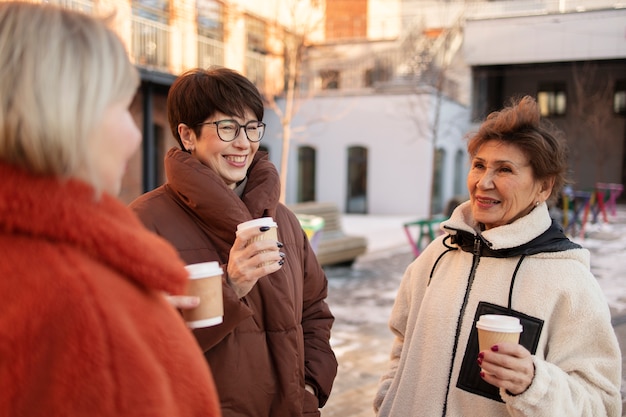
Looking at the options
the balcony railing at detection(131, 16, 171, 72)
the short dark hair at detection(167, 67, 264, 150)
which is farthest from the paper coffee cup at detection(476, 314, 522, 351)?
the balcony railing at detection(131, 16, 171, 72)

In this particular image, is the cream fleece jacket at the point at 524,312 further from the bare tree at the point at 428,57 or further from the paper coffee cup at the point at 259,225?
the bare tree at the point at 428,57

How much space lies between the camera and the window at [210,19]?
55.3ft

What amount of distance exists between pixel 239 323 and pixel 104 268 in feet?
3.15

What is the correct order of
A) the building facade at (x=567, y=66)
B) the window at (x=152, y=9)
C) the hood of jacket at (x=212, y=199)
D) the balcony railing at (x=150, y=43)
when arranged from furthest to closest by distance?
the window at (x=152, y=9) < the balcony railing at (x=150, y=43) < the building facade at (x=567, y=66) < the hood of jacket at (x=212, y=199)

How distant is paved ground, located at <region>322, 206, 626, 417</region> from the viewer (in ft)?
15.4

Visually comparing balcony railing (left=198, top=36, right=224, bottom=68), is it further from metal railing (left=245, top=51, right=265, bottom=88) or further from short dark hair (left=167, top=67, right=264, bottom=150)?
short dark hair (left=167, top=67, right=264, bottom=150)

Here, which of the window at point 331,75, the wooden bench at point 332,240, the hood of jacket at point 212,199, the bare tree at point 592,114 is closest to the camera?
the hood of jacket at point 212,199

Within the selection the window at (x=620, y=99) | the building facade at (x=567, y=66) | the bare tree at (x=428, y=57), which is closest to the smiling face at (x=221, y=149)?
the building facade at (x=567, y=66)

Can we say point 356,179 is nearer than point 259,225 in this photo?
No

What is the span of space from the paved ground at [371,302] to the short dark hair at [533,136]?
2387 mm

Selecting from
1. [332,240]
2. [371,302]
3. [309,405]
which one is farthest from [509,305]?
[332,240]

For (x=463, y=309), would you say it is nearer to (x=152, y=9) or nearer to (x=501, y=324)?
(x=501, y=324)

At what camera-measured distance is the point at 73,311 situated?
2.96 feet

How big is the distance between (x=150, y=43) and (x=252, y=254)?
14604mm
